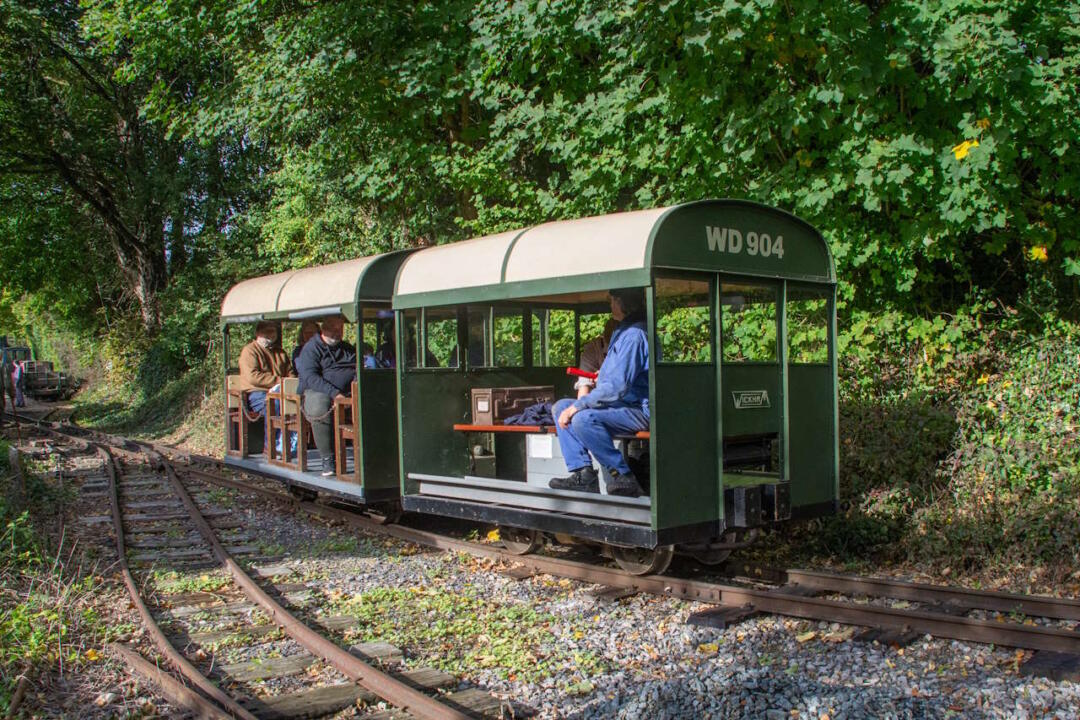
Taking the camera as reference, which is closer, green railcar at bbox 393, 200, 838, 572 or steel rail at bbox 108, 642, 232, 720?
steel rail at bbox 108, 642, 232, 720

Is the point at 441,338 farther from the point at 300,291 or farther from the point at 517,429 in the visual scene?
the point at 300,291

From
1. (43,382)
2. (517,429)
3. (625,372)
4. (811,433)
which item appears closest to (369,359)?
(517,429)

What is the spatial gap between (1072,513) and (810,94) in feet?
14.6

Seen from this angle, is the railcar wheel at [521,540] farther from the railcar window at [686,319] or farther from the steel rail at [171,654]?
the steel rail at [171,654]

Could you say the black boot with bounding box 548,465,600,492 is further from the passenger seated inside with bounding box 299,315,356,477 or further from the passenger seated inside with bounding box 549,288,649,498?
the passenger seated inside with bounding box 299,315,356,477

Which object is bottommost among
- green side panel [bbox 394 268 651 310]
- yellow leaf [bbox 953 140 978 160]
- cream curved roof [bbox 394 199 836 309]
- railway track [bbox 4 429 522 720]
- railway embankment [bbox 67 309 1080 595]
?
railway track [bbox 4 429 522 720]

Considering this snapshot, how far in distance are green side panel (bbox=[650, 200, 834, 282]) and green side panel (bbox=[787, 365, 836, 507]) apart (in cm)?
82

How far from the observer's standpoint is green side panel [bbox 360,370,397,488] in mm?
8984

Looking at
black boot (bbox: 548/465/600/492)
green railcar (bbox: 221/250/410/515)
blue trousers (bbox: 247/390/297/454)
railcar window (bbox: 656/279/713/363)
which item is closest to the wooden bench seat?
black boot (bbox: 548/465/600/492)

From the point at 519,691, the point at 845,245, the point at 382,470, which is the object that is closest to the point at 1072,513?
the point at 845,245

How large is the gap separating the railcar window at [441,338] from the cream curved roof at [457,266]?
39cm

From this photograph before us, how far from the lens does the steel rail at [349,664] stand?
14.4 feet

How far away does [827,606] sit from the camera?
5.72 metres

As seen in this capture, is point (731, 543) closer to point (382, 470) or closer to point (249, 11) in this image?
point (382, 470)
